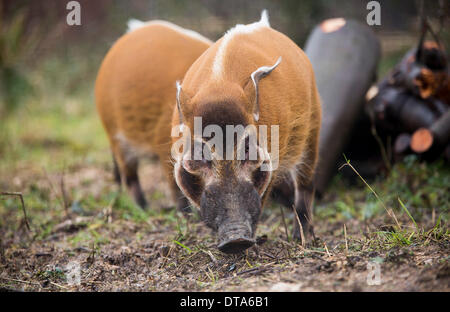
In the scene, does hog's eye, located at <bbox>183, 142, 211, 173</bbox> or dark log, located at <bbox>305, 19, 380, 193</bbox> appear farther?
dark log, located at <bbox>305, 19, 380, 193</bbox>

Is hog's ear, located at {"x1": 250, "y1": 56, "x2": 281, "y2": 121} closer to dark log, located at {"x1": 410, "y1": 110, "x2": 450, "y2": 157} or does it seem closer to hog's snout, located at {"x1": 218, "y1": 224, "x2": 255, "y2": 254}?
hog's snout, located at {"x1": 218, "y1": 224, "x2": 255, "y2": 254}

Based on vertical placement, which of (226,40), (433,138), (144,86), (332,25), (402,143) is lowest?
(402,143)

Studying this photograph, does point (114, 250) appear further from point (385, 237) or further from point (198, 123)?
point (385, 237)

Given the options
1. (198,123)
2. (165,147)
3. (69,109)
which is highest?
(198,123)

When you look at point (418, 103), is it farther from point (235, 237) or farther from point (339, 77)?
point (235, 237)

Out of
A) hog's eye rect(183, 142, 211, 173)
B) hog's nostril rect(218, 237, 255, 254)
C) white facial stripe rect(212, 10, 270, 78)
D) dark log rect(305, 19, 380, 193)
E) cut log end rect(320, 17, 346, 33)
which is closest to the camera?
hog's nostril rect(218, 237, 255, 254)

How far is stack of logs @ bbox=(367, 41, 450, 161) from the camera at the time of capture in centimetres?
429

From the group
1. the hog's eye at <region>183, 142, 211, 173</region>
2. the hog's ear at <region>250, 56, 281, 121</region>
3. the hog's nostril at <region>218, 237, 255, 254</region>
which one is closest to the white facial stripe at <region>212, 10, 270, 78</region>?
the hog's ear at <region>250, 56, 281, 121</region>

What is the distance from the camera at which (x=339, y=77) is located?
4672 millimetres

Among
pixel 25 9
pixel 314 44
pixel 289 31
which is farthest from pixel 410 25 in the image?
pixel 25 9

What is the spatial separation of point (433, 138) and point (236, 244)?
95.8 inches

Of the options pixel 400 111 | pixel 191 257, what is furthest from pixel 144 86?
pixel 400 111

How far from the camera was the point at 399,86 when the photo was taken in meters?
4.69
